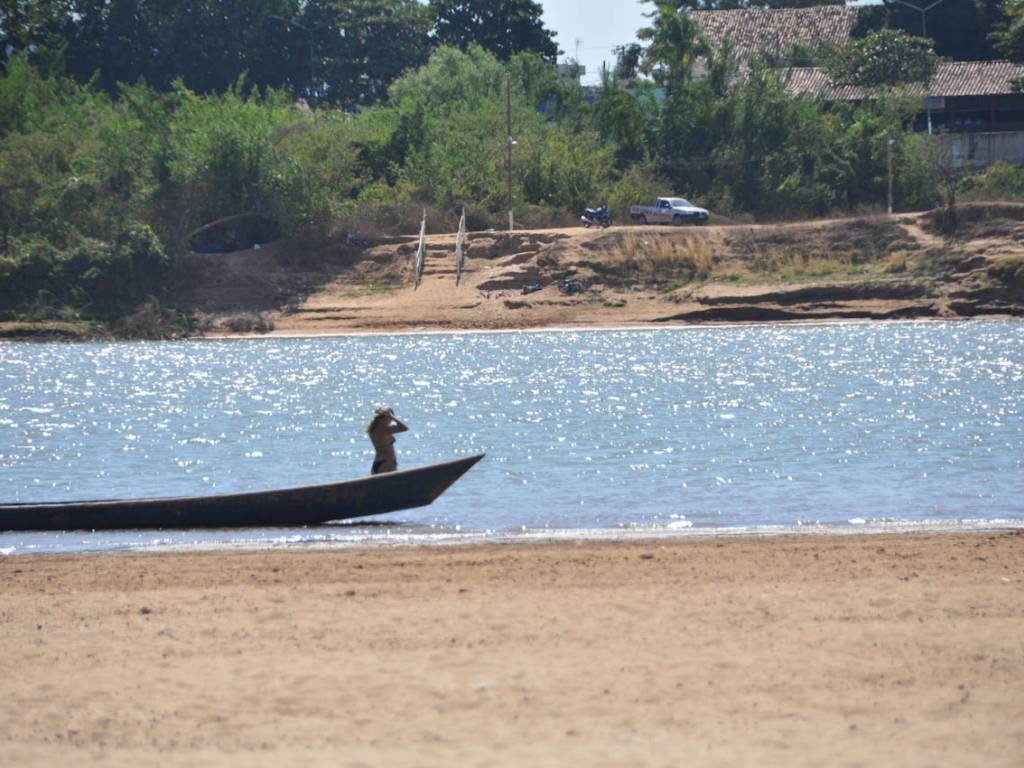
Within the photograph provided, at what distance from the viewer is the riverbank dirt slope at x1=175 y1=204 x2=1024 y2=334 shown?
162 feet

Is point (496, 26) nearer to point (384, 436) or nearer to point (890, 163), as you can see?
point (890, 163)

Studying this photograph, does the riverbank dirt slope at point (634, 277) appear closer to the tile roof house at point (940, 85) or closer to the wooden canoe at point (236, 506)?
the tile roof house at point (940, 85)

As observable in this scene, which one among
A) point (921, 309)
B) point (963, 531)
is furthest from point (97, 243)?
point (963, 531)

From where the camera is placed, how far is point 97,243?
2120 inches

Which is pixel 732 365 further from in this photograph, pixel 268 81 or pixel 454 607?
pixel 268 81

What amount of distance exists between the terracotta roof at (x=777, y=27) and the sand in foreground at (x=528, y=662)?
226 feet

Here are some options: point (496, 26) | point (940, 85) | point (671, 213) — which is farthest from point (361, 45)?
point (671, 213)

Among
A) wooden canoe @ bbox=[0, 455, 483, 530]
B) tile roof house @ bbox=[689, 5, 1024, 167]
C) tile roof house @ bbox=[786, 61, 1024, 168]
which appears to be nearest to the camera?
wooden canoe @ bbox=[0, 455, 483, 530]

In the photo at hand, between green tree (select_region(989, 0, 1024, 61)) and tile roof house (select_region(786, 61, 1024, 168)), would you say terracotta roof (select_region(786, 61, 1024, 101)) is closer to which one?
tile roof house (select_region(786, 61, 1024, 168))

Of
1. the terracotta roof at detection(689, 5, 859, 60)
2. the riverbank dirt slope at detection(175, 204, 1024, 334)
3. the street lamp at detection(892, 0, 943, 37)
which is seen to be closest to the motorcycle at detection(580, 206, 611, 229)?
the riverbank dirt slope at detection(175, 204, 1024, 334)

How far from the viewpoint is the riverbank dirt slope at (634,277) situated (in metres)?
49.3

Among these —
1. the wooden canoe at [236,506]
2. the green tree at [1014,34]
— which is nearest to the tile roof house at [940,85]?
the green tree at [1014,34]

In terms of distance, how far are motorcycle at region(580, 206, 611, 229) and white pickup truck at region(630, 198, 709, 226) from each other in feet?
4.85

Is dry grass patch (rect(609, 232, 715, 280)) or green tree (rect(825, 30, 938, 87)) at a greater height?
green tree (rect(825, 30, 938, 87))
